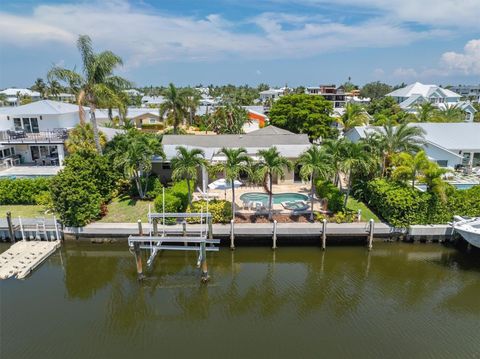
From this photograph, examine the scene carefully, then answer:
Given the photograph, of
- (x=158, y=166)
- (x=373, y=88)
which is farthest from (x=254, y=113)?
(x=373, y=88)

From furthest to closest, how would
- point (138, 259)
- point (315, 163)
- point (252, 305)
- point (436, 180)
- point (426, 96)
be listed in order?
point (426, 96), point (315, 163), point (436, 180), point (138, 259), point (252, 305)

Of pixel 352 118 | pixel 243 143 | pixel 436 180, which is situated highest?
pixel 352 118

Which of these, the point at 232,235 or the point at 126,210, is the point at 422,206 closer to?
the point at 232,235

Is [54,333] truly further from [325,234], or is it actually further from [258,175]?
[325,234]

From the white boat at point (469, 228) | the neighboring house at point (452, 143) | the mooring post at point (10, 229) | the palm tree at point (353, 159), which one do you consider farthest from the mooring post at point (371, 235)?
the mooring post at point (10, 229)

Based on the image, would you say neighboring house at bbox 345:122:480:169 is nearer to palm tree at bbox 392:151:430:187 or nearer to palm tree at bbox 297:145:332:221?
palm tree at bbox 392:151:430:187

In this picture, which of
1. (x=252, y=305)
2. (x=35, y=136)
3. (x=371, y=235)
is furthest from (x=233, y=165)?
(x=35, y=136)

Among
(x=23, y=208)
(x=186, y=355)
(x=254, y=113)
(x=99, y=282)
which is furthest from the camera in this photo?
(x=254, y=113)
